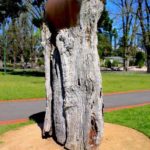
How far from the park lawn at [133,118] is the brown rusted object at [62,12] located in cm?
320

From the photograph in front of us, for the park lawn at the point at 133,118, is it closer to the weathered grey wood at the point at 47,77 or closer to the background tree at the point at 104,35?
the weathered grey wood at the point at 47,77

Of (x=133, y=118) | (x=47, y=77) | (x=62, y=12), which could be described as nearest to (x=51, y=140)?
(x=47, y=77)

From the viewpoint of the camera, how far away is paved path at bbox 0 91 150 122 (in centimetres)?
1162

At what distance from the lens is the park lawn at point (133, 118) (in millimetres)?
9789

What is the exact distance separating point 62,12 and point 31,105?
6.95 meters

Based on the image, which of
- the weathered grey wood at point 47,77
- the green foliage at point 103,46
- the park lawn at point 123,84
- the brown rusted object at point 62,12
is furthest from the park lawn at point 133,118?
the green foliage at point 103,46

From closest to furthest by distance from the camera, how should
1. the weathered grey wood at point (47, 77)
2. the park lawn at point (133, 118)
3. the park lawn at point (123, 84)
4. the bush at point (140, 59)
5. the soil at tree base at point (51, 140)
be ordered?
the soil at tree base at point (51, 140) < the weathered grey wood at point (47, 77) < the park lawn at point (133, 118) < the park lawn at point (123, 84) < the bush at point (140, 59)

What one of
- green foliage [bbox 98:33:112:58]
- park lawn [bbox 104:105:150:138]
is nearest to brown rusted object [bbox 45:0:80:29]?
park lawn [bbox 104:105:150:138]

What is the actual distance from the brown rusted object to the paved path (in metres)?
4.27

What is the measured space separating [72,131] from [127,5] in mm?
38485

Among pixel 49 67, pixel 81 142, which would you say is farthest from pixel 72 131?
pixel 49 67

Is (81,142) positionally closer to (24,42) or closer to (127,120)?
(127,120)

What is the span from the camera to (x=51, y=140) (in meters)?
7.67

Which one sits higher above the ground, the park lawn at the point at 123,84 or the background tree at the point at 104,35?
the background tree at the point at 104,35
